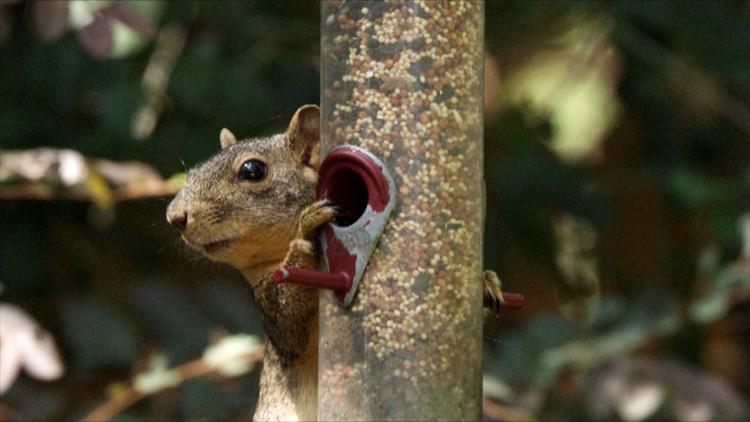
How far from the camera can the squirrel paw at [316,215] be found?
288cm

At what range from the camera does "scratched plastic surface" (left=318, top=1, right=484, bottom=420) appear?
2881mm

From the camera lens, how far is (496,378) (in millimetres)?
4656

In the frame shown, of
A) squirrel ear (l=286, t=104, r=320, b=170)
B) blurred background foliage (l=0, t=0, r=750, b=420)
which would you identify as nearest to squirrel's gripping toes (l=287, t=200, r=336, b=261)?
squirrel ear (l=286, t=104, r=320, b=170)

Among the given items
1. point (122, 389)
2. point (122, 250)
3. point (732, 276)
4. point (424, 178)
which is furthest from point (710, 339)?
point (424, 178)

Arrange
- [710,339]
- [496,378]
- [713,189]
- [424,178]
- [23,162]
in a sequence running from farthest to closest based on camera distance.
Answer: [710,339] < [713,189] < [496,378] < [23,162] < [424,178]

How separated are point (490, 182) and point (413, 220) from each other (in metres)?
2.58

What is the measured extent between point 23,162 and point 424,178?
1698 millimetres

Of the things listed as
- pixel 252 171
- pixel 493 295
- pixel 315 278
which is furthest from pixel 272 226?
pixel 493 295

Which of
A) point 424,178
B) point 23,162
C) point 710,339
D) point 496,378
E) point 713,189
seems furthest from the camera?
point 710,339

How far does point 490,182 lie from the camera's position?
5469 mm

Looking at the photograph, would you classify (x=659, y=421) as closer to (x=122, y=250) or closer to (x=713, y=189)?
(x=713, y=189)

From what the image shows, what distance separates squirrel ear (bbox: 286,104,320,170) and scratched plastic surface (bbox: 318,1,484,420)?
15 centimetres

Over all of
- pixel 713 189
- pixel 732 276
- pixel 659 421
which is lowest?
pixel 659 421

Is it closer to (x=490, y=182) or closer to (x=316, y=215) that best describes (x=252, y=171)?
(x=316, y=215)
